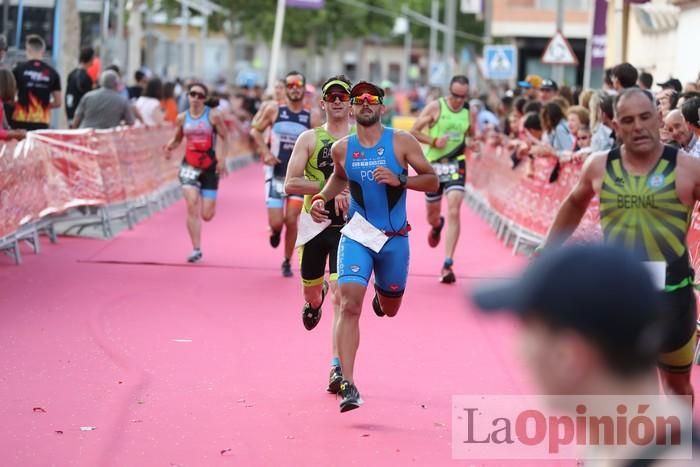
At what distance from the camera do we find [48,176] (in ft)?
50.0

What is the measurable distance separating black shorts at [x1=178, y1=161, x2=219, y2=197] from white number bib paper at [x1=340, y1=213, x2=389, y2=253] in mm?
6530

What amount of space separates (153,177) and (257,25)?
44.8m

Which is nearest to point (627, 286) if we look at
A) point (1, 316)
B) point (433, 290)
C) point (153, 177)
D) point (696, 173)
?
point (696, 173)

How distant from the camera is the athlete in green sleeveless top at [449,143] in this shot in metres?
14.0

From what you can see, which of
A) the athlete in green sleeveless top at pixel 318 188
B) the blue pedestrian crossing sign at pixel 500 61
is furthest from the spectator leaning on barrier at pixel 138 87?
the athlete in green sleeveless top at pixel 318 188

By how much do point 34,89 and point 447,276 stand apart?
21.3ft

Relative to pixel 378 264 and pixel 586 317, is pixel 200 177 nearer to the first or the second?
pixel 378 264

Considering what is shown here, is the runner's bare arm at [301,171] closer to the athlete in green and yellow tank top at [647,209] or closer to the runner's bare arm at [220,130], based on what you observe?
the athlete in green and yellow tank top at [647,209]

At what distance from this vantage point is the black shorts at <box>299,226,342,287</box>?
9.02 m

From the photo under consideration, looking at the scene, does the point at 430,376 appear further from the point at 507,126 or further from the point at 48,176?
the point at 507,126

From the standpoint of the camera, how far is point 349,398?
25.0 ft

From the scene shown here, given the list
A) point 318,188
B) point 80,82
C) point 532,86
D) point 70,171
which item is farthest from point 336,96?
point 532,86

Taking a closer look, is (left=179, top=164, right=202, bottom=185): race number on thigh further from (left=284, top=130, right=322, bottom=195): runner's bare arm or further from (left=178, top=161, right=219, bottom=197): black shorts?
(left=284, top=130, right=322, bottom=195): runner's bare arm

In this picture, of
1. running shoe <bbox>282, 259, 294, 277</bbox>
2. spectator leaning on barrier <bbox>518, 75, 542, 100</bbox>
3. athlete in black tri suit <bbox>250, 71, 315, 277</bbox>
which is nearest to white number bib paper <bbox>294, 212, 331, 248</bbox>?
athlete in black tri suit <bbox>250, 71, 315, 277</bbox>
